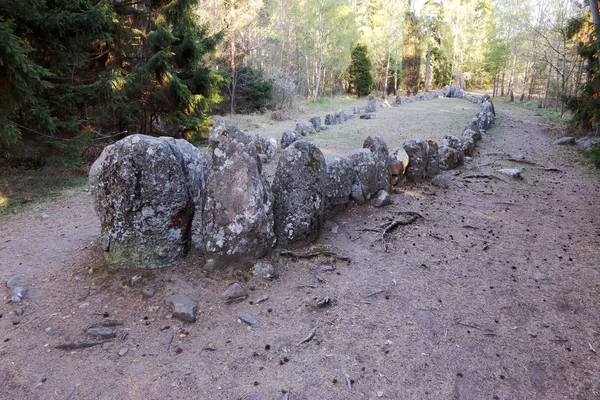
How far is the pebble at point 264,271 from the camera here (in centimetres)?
408

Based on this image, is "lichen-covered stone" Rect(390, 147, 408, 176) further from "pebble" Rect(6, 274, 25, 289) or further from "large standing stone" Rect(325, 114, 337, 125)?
"large standing stone" Rect(325, 114, 337, 125)

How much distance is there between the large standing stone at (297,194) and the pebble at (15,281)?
2900mm

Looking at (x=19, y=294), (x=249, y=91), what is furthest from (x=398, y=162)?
(x=249, y=91)

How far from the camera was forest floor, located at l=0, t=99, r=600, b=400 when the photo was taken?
110 inches

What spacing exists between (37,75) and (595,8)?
13698mm

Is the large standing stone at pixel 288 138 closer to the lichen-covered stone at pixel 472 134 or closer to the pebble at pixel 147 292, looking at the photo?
the lichen-covered stone at pixel 472 134

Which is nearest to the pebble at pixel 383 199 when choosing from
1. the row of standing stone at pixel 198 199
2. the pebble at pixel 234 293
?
the row of standing stone at pixel 198 199

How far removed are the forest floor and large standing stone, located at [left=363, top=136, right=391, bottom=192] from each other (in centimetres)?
86

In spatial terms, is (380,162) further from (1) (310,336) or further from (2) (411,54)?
(2) (411,54)

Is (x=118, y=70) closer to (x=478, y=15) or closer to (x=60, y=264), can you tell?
(x=60, y=264)

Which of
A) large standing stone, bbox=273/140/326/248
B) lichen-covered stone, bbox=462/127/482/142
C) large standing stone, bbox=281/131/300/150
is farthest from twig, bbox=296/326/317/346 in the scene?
lichen-covered stone, bbox=462/127/482/142

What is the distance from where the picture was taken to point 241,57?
64.9 ft

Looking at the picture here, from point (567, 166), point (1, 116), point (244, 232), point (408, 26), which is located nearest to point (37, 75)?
point (1, 116)

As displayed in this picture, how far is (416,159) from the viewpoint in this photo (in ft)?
24.4
